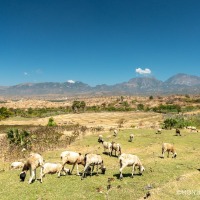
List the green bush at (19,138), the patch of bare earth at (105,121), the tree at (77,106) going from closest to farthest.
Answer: the green bush at (19,138), the patch of bare earth at (105,121), the tree at (77,106)

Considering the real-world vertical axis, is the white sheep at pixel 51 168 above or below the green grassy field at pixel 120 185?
above

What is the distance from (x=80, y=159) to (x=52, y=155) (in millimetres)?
14651

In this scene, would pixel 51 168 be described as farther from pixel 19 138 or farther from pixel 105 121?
pixel 105 121

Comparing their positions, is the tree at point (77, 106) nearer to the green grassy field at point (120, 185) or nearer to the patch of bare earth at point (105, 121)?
the patch of bare earth at point (105, 121)

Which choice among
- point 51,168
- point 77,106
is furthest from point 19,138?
point 77,106

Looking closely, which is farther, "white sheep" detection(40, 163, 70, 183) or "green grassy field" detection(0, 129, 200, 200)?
"white sheep" detection(40, 163, 70, 183)

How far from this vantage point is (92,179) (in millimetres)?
24109

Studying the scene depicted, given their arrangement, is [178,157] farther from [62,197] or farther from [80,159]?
[62,197]

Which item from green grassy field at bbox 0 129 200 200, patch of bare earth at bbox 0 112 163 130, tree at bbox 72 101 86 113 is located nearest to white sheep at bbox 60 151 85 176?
green grassy field at bbox 0 129 200 200

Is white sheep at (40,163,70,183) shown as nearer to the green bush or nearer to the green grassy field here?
the green grassy field

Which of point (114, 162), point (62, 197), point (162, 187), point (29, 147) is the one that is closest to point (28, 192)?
point (62, 197)

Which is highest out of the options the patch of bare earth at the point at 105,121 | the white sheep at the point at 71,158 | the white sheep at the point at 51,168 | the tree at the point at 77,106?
the white sheep at the point at 71,158

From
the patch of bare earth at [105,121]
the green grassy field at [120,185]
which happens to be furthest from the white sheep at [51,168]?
the patch of bare earth at [105,121]

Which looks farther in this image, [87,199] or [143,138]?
[143,138]
